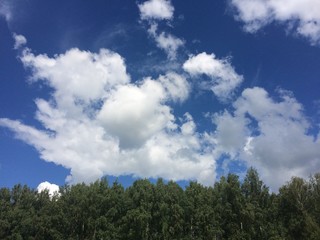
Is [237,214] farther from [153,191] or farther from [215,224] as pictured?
[153,191]

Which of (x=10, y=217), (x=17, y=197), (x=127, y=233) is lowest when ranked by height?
(x=127, y=233)

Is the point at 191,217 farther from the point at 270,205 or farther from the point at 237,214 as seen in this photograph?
the point at 270,205

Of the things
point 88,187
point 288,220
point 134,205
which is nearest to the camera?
point 288,220

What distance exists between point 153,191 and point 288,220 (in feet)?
76.0

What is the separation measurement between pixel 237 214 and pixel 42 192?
42894 mm

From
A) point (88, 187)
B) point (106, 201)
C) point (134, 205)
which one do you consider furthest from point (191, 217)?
point (88, 187)

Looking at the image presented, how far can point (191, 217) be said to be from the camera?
64562mm

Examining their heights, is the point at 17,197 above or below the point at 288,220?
above

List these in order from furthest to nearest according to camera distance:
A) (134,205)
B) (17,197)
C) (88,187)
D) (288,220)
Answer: (17,197) → (88,187) → (134,205) → (288,220)

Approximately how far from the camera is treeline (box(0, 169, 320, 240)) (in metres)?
61.6

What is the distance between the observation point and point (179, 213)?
63875 mm

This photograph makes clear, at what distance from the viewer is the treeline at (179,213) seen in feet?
202

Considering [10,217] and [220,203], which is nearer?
[220,203]

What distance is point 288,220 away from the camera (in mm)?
62000
